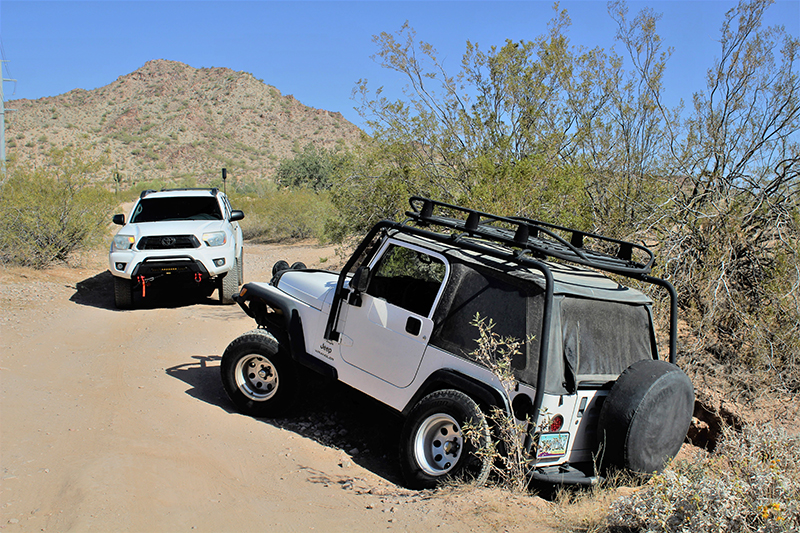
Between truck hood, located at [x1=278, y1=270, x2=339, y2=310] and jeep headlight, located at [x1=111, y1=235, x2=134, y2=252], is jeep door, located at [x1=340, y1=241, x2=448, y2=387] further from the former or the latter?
jeep headlight, located at [x1=111, y1=235, x2=134, y2=252]

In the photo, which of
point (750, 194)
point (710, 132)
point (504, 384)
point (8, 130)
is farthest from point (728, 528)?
point (8, 130)

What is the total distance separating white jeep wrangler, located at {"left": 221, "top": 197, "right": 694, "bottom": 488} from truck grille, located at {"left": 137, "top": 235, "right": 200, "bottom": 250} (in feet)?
17.1

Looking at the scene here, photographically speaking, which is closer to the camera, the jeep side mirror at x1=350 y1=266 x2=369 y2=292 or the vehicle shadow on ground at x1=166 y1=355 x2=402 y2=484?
the jeep side mirror at x1=350 y1=266 x2=369 y2=292

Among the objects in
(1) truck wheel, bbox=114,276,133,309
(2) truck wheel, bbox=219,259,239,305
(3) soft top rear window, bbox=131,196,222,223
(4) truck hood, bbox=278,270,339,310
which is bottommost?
(1) truck wheel, bbox=114,276,133,309

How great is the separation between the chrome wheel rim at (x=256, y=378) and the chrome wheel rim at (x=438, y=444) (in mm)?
1814

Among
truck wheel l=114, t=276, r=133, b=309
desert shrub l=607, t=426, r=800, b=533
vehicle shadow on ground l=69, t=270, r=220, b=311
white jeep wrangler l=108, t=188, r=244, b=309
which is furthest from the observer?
vehicle shadow on ground l=69, t=270, r=220, b=311

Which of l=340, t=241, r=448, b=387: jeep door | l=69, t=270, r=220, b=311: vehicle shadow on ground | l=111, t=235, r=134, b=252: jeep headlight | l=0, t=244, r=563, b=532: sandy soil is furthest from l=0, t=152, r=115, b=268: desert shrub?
l=340, t=241, r=448, b=387: jeep door

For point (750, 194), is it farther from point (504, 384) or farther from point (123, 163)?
point (123, 163)

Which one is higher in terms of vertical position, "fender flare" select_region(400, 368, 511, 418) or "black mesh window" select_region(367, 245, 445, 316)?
"black mesh window" select_region(367, 245, 445, 316)

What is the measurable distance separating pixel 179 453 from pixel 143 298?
6467mm

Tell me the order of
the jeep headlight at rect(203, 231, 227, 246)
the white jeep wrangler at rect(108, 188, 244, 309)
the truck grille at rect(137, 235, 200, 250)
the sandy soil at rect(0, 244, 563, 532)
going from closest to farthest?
the sandy soil at rect(0, 244, 563, 532)
the white jeep wrangler at rect(108, 188, 244, 309)
the truck grille at rect(137, 235, 200, 250)
the jeep headlight at rect(203, 231, 227, 246)

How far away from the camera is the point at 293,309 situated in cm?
545

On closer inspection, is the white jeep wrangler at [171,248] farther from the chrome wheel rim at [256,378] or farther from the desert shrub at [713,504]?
the desert shrub at [713,504]

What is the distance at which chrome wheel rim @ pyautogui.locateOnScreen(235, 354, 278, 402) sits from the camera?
5562mm
